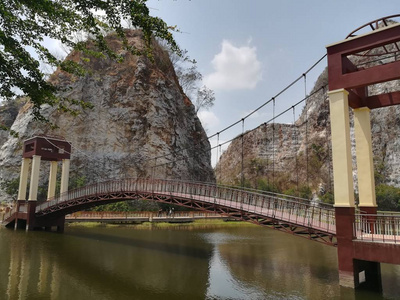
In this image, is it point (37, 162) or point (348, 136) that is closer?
point (348, 136)

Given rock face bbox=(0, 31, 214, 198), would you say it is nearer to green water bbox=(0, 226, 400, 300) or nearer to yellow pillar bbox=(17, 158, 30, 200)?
yellow pillar bbox=(17, 158, 30, 200)

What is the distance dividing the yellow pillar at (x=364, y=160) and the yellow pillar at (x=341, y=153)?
2086 mm

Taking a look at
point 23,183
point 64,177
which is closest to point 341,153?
point 64,177

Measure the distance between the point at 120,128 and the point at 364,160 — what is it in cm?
2686

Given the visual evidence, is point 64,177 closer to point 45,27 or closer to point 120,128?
point 120,128

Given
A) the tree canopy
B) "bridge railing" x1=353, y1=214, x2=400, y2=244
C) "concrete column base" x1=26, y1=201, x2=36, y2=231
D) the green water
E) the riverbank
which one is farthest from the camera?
the riverbank

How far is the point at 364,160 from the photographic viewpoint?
34.1 feet

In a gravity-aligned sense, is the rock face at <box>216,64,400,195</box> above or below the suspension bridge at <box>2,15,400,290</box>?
above

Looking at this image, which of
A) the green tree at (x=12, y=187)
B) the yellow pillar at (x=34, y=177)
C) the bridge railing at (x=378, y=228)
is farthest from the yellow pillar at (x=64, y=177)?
the bridge railing at (x=378, y=228)

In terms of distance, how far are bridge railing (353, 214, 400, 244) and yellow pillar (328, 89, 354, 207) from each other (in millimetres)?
698

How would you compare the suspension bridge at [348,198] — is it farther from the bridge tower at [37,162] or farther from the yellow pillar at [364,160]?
the bridge tower at [37,162]

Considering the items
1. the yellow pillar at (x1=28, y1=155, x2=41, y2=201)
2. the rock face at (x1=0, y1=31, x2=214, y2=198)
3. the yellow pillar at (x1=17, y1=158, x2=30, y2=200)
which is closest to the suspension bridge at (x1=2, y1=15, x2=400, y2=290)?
the yellow pillar at (x1=28, y1=155, x2=41, y2=201)

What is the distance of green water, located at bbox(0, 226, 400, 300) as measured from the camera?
7.77 m

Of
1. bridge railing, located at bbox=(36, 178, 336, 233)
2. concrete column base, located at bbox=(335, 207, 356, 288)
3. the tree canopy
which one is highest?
the tree canopy
